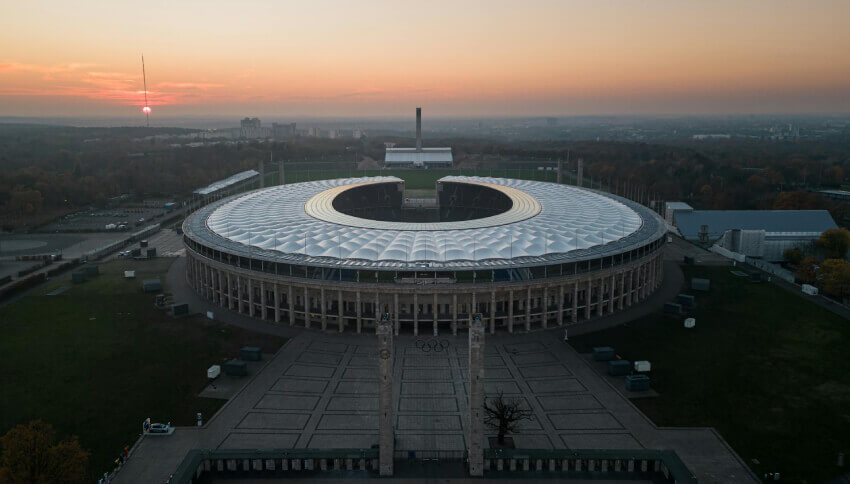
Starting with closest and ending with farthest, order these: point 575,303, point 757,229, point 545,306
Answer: point 545,306, point 575,303, point 757,229

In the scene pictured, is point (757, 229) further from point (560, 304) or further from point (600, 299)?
point (560, 304)

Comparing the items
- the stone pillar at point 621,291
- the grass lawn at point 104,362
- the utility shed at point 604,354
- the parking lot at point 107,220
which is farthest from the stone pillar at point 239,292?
the parking lot at point 107,220

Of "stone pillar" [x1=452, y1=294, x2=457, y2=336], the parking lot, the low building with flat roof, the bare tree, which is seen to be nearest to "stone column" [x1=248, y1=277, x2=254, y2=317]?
"stone pillar" [x1=452, y1=294, x2=457, y2=336]

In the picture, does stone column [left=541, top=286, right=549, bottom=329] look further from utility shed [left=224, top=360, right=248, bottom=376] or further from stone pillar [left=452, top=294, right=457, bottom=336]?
utility shed [left=224, top=360, right=248, bottom=376]

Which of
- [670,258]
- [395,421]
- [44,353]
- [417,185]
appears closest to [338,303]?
[395,421]

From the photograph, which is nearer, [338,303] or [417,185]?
[338,303]

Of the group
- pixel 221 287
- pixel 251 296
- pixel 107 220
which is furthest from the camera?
pixel 107 220

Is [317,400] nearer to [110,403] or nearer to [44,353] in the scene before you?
[110,403]

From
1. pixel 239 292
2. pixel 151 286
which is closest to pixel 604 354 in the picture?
pixel 239 292
